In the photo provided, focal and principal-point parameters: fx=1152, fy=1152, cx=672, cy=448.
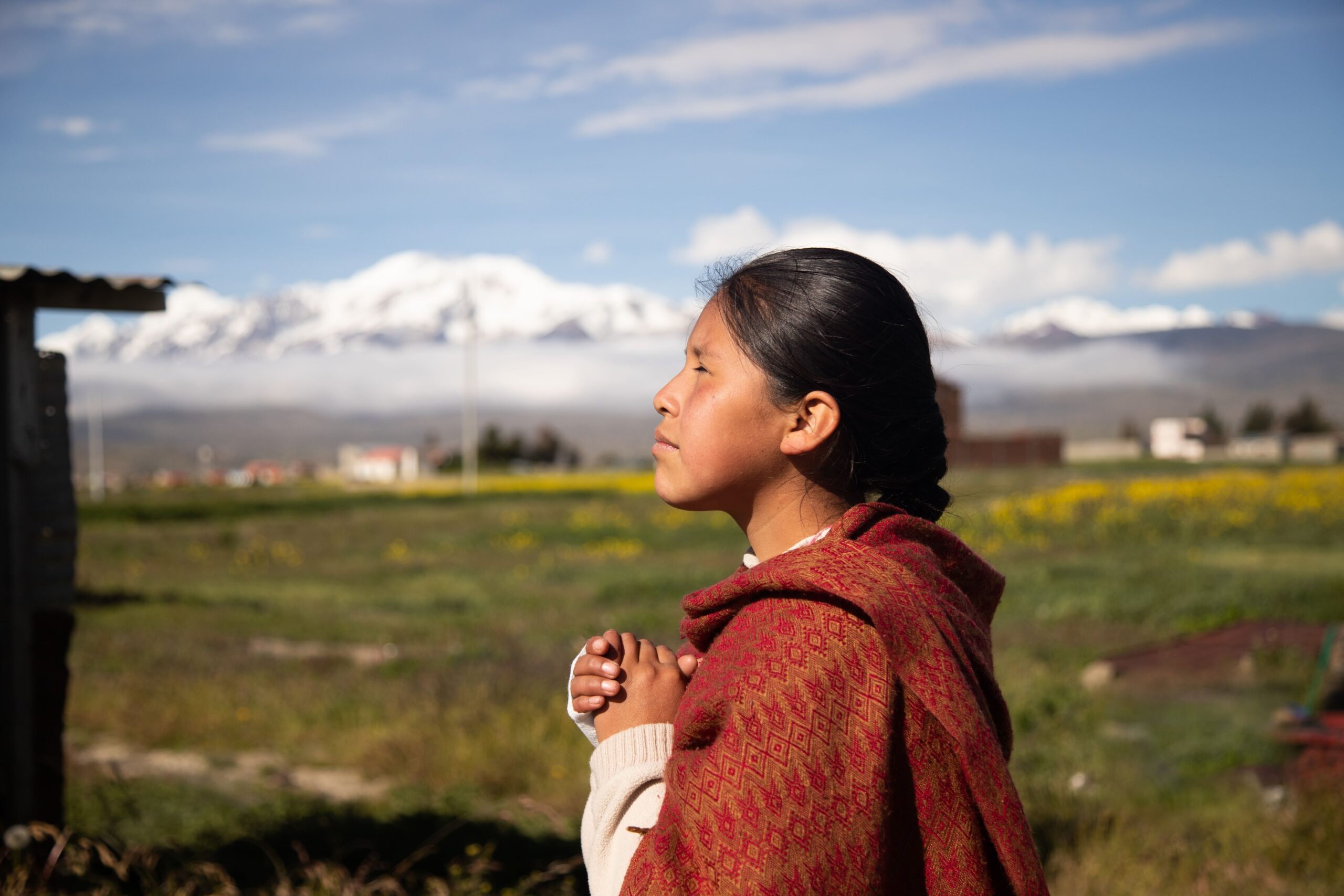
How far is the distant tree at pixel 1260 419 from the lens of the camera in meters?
96.9

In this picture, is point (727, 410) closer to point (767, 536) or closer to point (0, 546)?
point (767, 536)

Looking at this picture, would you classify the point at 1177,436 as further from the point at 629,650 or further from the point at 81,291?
the point at 629,650

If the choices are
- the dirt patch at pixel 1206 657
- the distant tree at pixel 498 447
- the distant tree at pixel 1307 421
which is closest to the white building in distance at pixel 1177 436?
the distant tree at pixel 1307 421

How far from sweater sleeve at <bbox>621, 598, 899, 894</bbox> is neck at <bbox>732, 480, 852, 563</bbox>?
213 millimetres

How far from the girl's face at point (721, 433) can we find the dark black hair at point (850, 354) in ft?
0.07

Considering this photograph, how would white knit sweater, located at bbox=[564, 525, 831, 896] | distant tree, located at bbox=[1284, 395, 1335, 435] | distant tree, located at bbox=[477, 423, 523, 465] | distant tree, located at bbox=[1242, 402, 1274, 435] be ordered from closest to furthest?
white knit sweater, located at bbox=[564, 525, 831, 896] → distant tree, located at bbox=[1284, 395, 1335, 435] → distant tree, located at bbox=[477, 423, 523, 465] → distant tree, located at bbox=[1242, 402, 1274, 435]

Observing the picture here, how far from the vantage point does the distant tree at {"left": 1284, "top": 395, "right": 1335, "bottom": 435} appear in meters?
89.1

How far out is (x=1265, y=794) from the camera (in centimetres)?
537

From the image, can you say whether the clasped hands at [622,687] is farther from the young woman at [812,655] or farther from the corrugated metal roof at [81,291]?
the corrugated metal roof at [81,291]

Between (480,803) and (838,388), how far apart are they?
4.70 m

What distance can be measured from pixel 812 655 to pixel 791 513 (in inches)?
11.0

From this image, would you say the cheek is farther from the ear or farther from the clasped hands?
the clasped hands

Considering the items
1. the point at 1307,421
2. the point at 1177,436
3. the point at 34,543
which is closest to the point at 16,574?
the point at 34,543

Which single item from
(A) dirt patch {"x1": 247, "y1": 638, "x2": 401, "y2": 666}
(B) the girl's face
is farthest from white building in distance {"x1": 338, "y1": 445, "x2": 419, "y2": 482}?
(B) the girl's face
